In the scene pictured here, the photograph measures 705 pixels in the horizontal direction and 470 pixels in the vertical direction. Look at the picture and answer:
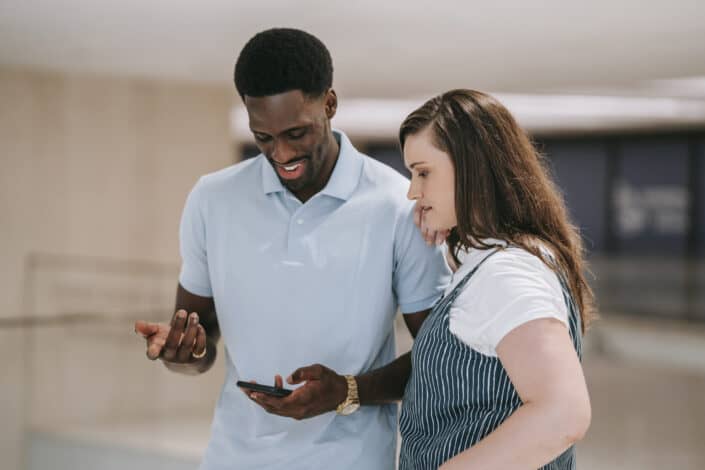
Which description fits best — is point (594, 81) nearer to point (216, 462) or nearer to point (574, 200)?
point (216, 462)

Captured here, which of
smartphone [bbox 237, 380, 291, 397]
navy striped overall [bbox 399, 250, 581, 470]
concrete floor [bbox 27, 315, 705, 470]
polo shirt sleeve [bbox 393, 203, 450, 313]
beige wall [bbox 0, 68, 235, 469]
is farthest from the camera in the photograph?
beige wall [bbox 0, 68, 235, 469]

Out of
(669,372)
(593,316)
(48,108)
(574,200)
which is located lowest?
(669,372)

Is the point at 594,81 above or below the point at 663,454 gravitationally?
above

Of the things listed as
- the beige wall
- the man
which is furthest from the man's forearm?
the beige wall

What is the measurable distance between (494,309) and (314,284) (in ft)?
1.69

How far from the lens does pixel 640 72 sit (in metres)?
6.29

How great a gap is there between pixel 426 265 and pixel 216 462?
2.03ft

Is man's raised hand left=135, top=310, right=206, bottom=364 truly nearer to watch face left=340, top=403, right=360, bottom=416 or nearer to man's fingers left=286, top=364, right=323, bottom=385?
man's fingers left=286, top=364, right=323, bottom=385

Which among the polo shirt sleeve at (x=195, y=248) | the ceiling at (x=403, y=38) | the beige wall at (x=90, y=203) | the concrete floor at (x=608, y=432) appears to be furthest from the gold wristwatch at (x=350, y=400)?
the beige wall at (x=90, y=203)

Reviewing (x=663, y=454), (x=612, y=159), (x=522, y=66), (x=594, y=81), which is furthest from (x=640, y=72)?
(x=612, y=159)

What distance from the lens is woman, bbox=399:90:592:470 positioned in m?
1.42

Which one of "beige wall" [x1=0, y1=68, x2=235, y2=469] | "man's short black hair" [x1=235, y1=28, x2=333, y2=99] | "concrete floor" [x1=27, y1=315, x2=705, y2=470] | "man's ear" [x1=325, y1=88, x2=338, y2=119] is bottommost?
"concrete floor" [x1=27, y1=315, x2=705, y2=470]

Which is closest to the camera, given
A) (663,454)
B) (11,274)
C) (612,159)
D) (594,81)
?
(663,454)

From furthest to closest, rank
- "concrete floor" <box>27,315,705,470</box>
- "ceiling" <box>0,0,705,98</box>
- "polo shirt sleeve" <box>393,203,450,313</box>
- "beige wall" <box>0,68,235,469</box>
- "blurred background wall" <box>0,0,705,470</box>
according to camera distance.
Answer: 1. "beige wall" <box>0,68,235,469</box>
2. "concrete floor" <box>27,315,705,470</box>
3. "blurred background wall" <box>0,0,705,470</box>
4. "ceiling" <box>0,0,705,98</box>
5. "polo shirt sleeve" <box>393,203,450,313</box>
